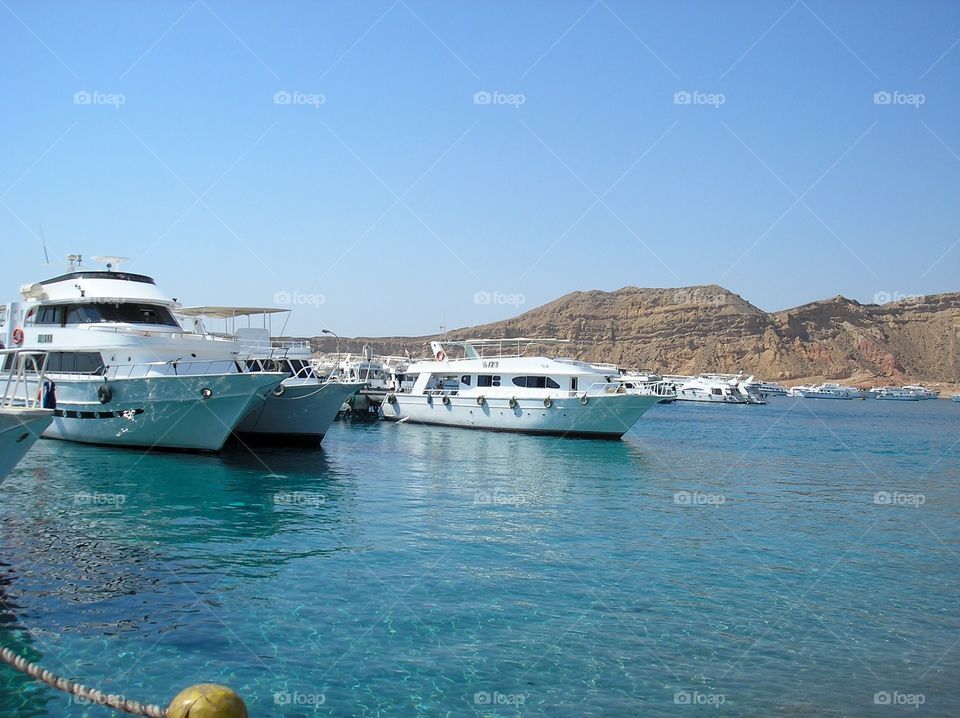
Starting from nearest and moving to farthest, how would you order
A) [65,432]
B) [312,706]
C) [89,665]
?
[312,706] < [89,665] < [65,432]

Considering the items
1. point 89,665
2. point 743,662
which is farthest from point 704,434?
point 89,665

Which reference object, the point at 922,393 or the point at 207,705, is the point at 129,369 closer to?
the point at 207,705

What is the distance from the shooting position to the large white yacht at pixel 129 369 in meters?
25.9

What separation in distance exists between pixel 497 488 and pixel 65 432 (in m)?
16.8

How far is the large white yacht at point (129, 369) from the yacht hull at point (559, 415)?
17.3m

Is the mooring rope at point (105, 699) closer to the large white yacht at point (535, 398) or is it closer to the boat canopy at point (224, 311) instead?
the boat canopy at point (224, 311)

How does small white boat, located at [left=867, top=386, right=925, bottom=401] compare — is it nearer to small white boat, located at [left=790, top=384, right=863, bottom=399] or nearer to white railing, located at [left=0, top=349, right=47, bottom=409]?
small white boat, located at [left=790, top=384, right=863, bottom=399]

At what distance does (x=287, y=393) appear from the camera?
3039cm

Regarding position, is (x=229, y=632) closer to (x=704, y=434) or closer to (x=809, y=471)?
(x=809, y=471)

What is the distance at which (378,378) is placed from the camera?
6988cm

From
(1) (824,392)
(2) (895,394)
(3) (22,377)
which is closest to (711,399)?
(1) (824,392)

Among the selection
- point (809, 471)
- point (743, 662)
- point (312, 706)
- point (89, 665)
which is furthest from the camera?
point (809, 471)

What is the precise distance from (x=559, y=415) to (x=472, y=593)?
95.1 feet

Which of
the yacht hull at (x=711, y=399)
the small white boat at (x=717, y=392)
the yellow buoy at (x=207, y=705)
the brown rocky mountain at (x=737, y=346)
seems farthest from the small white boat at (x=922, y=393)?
the yellow buoy at (x=207, y=705)
